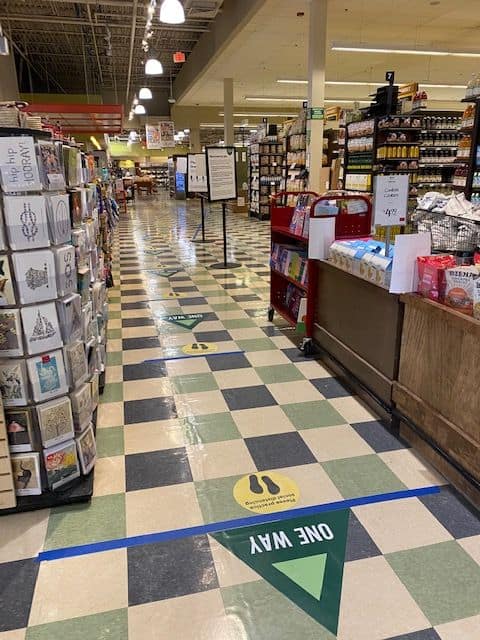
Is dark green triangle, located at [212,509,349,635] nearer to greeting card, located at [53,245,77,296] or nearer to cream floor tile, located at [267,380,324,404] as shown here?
cream floor tile, located at [267,380,324,404]

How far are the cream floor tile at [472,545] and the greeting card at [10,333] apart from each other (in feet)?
6.53

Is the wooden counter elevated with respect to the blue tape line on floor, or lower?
elevated

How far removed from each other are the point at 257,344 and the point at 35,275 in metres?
2.54

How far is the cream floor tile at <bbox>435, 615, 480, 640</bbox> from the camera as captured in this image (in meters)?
1.59

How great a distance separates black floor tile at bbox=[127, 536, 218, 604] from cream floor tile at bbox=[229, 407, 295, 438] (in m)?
0.92

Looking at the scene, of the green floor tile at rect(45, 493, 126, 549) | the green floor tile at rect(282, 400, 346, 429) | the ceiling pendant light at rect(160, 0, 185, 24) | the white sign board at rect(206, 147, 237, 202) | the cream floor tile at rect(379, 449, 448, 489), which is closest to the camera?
the green floor tile at rect(45, 493, 126, 549)

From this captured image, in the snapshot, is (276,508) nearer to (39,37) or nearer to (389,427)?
(389,427)

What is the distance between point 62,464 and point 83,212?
1.42 meters

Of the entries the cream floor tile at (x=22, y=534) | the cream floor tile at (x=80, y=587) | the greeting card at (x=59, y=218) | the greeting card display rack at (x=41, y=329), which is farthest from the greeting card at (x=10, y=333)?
the cream floor tile at (x=80, y=587)

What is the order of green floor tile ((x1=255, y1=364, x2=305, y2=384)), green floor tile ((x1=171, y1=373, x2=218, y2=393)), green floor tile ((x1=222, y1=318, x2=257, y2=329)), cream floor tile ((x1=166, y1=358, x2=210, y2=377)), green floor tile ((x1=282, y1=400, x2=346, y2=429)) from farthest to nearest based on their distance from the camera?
green floor tile ((x1=222, y1=318, x2=257, y2=329)) < cream floor tile ((x1=166, y1=358, x2=210, y2=377)) < green floor tile ((x1=255, y1=364, x2=305, y2=384)) < green floor tile ((x1=171, y1=373, x2=218, y2=393)) < green floor tile ((x1=282, y1=400, x2=346, y2=429))

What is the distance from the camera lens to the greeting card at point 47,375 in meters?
2.10

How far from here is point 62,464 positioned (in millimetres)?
2250

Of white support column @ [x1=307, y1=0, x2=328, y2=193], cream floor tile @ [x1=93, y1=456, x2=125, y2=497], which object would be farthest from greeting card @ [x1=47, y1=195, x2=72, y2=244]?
white support column @ [x1=307, y1=0, x2=328, y2=193]

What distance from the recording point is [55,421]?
2.19 meters
